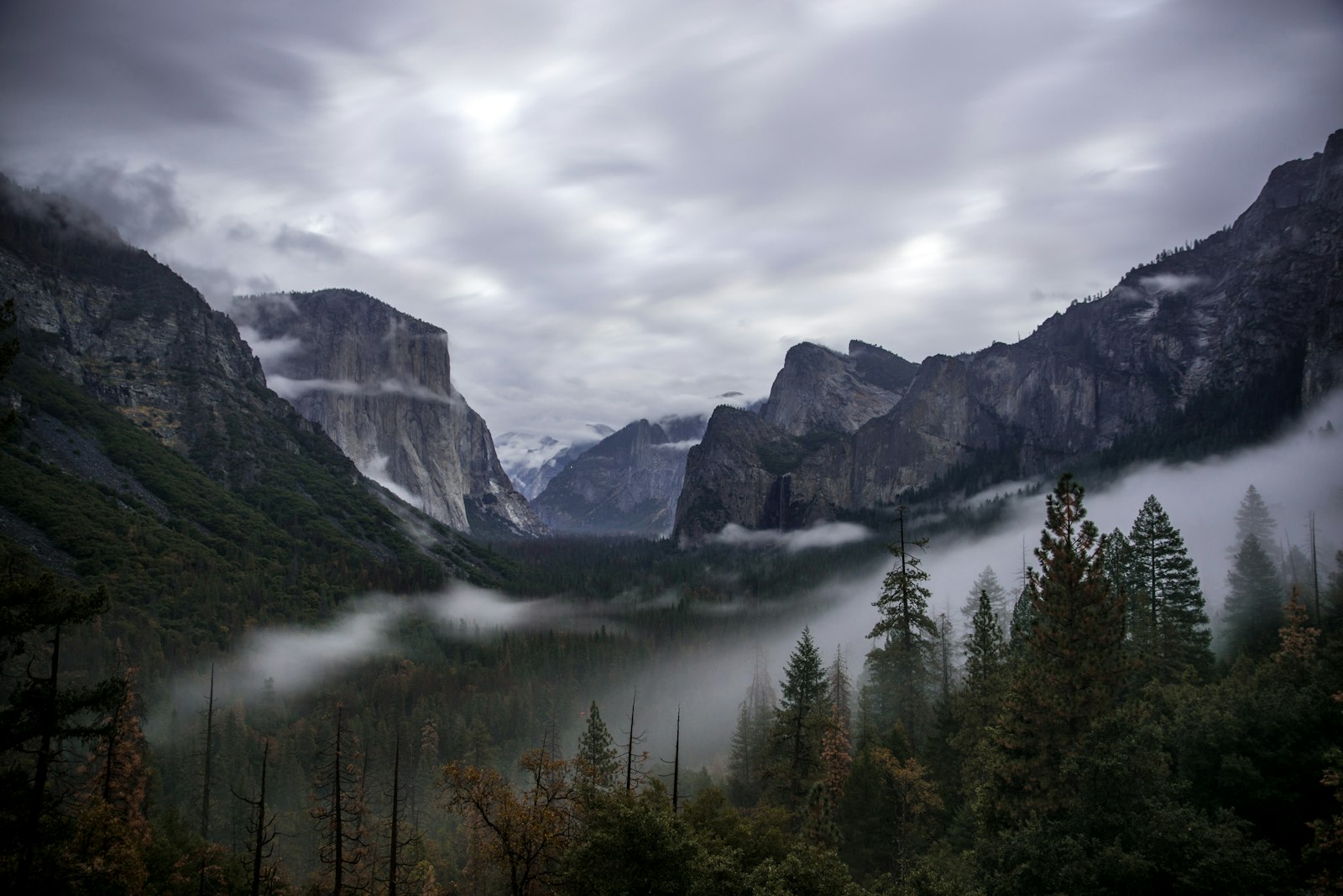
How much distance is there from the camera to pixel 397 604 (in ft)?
583

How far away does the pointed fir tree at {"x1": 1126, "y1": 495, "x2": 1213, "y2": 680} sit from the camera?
51.5m

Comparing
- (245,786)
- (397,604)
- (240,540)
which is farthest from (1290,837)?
(240,540)

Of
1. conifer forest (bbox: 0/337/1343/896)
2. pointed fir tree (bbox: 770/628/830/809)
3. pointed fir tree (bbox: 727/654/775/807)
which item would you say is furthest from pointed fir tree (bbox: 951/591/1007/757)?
pointed fir tree (bbox: 727/654/775/807)

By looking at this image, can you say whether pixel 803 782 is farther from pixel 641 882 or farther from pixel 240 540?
pixel 240 540

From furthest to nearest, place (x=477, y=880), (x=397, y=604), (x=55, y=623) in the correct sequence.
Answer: (x=397, y=604) → (x=477, y=880) → (x=55, y=623)

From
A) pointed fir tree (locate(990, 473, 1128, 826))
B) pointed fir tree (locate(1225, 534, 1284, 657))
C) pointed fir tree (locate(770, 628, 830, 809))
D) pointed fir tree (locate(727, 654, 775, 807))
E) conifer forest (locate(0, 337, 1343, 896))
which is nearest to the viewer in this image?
conifer forest (locate(0, 337, 1343, 896))

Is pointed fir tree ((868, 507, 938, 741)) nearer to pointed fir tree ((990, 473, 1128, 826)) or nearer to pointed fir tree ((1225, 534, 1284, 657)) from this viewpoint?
pointed fir tree ((990, 473, 1128, 826))

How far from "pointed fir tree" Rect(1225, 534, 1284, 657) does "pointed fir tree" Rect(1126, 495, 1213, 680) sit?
25.7 ft

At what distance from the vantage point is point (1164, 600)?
2164 inches

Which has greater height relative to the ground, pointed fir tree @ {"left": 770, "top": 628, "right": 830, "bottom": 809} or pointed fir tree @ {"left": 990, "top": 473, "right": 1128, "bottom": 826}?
pointed fir tree @ {"left": 990, "top": 473, "right": 1128, "bottom": 826}

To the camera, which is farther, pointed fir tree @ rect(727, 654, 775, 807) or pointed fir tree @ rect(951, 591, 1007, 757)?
pointed fir tree @ rect(727, 654, 775, 807)

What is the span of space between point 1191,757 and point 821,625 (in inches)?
5258

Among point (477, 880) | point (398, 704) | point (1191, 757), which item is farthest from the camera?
point (398, 704)

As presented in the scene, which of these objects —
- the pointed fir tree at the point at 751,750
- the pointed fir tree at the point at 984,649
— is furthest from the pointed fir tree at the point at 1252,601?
the pointed fir tree at the point at 751,750
